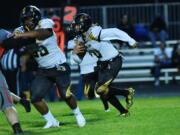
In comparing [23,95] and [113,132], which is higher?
[113,132]

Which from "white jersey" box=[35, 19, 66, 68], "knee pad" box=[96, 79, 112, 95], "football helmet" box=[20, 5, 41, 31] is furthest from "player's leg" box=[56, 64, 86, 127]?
"knee pad" box=[96, 79, 112, 95]

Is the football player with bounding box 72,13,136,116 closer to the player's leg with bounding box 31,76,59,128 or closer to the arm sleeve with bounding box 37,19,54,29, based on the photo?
the arm sleeve with bounding box 37,19,54,29

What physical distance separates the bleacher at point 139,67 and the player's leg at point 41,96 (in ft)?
42.3

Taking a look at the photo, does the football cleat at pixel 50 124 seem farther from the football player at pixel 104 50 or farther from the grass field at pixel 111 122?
the football player at pixel 104 50

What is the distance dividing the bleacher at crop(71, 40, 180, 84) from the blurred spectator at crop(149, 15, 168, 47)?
0.35 m

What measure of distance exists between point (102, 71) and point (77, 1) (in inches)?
524

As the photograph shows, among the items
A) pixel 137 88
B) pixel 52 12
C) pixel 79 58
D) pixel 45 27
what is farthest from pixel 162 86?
pixel 45 27

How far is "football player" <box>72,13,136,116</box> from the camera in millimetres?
15797

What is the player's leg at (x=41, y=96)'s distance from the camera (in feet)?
47.8

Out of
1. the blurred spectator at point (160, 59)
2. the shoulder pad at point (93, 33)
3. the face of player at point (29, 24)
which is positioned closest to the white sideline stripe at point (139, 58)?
the blurred spectator at point (160, 59)

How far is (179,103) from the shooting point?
66.1ft

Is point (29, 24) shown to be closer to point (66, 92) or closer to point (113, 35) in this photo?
point (66, 92)

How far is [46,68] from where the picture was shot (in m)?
14.8

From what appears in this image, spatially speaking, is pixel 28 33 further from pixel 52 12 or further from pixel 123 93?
pixel 52 12
